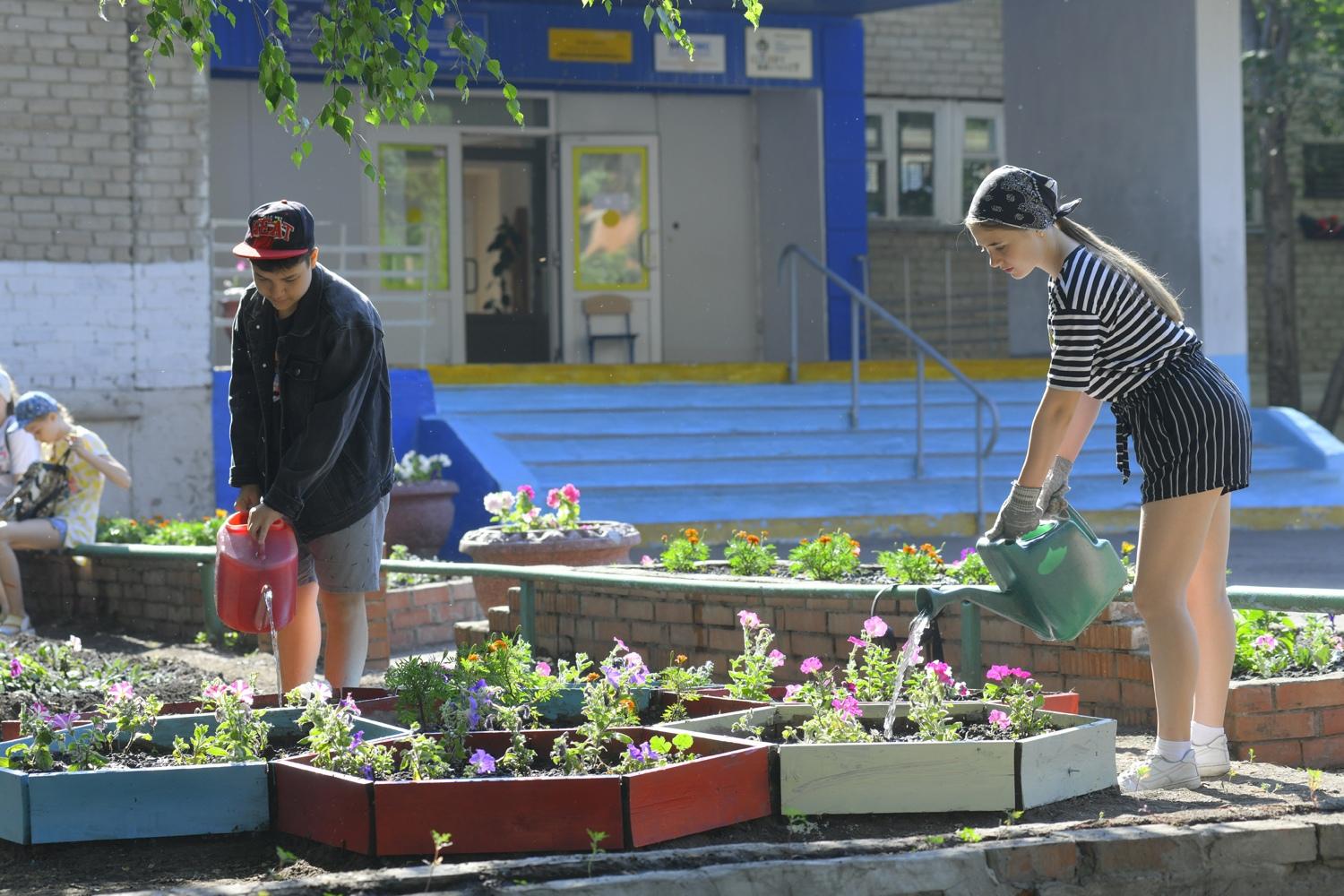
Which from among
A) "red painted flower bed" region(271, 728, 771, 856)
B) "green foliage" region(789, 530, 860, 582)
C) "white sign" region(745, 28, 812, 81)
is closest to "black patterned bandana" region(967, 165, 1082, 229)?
"red painted flower bed" region(271, 728, 771, 856)

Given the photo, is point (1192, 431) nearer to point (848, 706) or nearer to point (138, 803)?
point (848, 706)

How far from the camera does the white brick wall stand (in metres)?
20.1

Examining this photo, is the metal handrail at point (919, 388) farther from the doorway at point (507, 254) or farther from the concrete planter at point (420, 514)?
the doorway at point (507, 254)

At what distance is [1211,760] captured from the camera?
4328mm

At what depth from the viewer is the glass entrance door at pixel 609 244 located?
17.2 m

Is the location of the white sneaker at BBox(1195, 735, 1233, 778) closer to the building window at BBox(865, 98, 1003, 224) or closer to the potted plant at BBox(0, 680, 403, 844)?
the potted plant at BBox(0, 680, 403, 844)

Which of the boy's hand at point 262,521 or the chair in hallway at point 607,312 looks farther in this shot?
the chair in hallway at point 607,312

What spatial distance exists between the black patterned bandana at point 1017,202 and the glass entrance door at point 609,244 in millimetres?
12984

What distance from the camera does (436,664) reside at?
4324 mm

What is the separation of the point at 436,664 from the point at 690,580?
155 centimetres

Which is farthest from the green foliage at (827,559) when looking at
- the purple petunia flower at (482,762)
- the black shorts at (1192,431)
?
the purple petunia flower at (482,762)

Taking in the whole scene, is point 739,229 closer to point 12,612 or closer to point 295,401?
point 12,612

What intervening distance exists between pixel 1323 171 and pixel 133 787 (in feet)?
71.2

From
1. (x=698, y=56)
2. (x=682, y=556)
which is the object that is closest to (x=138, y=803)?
(x=682, y=556)
